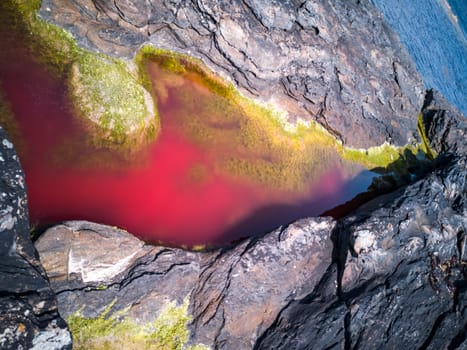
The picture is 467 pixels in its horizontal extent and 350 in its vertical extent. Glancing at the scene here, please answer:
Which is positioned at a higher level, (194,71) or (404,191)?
(404,191)

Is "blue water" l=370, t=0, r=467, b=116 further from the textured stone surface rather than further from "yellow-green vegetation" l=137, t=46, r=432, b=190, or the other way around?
the textured stone surface

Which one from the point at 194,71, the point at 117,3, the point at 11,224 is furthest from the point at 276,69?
the point at 11,224

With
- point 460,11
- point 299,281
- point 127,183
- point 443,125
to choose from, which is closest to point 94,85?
point 127,183

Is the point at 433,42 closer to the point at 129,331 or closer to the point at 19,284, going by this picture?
the point at 129,331

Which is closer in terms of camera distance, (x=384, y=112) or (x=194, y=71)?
(x=194, y=71)

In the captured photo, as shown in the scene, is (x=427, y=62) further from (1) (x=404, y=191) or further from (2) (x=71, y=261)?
(2) (x=71, y=261)

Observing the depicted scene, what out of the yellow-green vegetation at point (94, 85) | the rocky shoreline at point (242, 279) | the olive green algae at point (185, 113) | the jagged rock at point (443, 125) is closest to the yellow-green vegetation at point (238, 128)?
the olive green algae at point (185, 113)

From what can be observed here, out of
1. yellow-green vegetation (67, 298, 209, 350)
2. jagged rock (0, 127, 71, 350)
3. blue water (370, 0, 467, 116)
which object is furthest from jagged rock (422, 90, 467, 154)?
jagged rock (0, 127, 71, 350)
